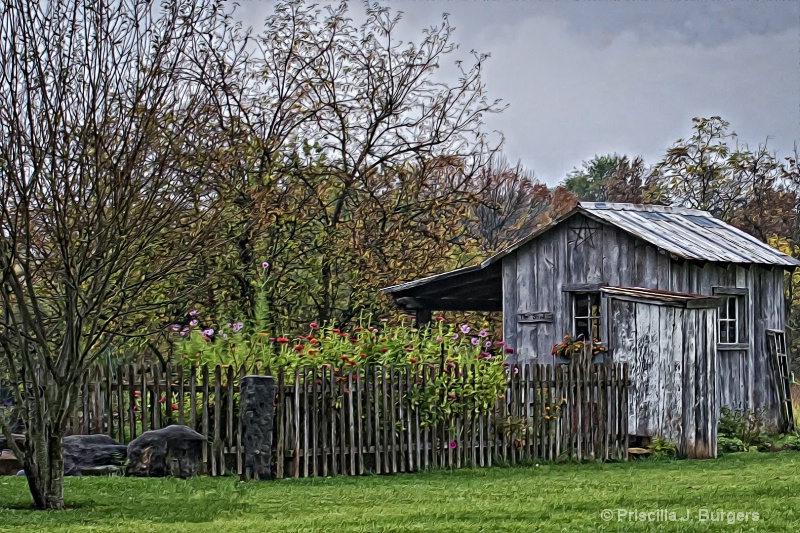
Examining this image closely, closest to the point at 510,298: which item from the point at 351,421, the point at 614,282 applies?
the point at 614,282

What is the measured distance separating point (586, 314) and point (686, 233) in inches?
97.4

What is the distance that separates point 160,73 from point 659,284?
10.9 m

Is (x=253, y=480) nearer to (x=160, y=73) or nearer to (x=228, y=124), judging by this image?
(x=160, y=73)

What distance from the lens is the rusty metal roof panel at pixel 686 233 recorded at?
62.7ft

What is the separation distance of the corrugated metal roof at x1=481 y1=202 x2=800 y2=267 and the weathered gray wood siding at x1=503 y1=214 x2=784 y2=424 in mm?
254

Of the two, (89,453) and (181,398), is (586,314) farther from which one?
(89,453)

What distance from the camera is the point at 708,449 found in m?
16.7

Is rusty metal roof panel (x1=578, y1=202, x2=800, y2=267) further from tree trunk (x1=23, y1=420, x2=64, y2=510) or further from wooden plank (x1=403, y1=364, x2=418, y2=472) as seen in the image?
tree trunk (x1=23, y1=420, x2=64, y2=510)

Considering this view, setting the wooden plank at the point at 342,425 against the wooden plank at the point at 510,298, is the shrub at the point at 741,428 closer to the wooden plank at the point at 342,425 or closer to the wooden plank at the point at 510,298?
the wooden plank at the point at 510,298

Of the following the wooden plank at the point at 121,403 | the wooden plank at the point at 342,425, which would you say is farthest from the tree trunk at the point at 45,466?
the wooden plank at the point at 342,425

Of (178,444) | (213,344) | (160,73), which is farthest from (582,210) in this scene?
(160,73)

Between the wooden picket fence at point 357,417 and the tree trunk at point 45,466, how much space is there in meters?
3.19

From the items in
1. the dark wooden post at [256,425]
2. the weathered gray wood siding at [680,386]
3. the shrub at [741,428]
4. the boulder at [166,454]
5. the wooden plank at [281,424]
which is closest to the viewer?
the boulder at [166,454]

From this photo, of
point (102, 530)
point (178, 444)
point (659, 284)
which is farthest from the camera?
point (659, 284)
